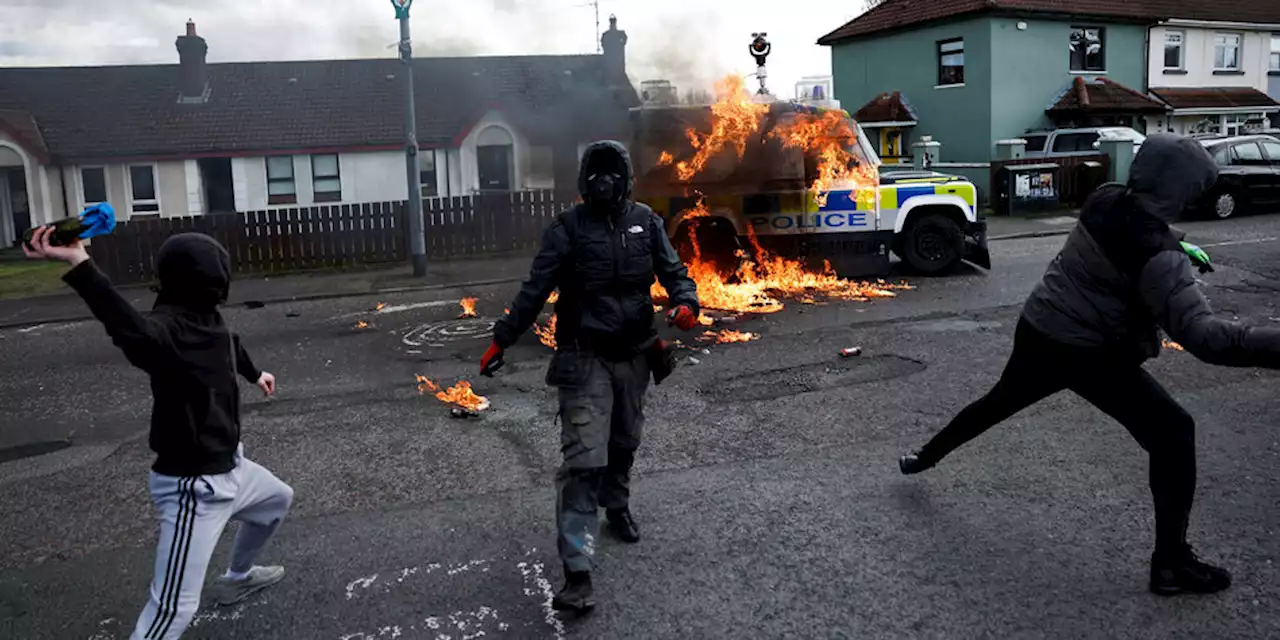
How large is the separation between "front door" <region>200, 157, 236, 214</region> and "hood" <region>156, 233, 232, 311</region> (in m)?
23.9

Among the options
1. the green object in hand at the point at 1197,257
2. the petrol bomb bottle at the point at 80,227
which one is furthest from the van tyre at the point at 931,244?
the petrol bomb bottle at the point at 80,227

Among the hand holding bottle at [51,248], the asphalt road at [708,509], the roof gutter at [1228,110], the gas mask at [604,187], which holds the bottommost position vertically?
the asphalt road at [708,509]

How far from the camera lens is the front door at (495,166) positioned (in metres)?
26.0

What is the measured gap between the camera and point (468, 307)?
11.3m

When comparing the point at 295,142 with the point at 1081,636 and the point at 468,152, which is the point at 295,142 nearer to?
the point at 468,152

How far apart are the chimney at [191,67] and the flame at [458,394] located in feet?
74.6

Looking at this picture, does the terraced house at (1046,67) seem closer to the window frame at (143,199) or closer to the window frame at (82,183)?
the window frame at (143,199)

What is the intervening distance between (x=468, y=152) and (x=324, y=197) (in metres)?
4.07

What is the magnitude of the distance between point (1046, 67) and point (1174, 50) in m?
6.48

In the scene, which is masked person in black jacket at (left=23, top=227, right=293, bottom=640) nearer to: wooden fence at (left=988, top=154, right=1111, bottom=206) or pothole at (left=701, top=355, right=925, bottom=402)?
pothole at (left=701, top=355, right=925, bottom=402)

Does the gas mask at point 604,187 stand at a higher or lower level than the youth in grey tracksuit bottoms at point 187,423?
higher

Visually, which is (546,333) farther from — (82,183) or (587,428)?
(82,183)

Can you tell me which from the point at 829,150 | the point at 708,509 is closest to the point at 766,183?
the point at 829,150

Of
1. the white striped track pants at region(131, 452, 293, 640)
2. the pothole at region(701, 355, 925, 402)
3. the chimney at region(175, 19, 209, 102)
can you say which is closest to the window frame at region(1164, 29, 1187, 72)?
the pothole at region(701, 355, 925, 402)
